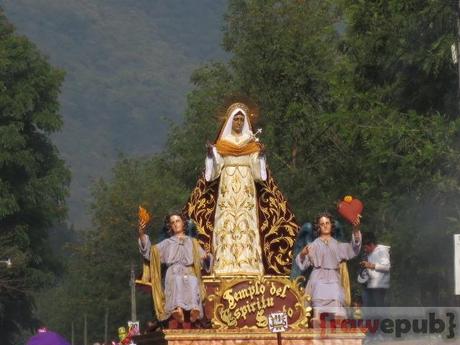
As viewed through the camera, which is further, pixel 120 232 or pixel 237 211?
pixel 120 232

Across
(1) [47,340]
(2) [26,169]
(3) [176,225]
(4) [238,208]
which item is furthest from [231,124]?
(2) [26,169]

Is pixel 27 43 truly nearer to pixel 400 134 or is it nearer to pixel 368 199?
pixel 368 199

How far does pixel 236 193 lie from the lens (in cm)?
2817

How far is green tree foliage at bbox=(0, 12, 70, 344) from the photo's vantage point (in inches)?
2464

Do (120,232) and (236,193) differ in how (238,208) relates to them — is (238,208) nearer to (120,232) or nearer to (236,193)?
(236,193)

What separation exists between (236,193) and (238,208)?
0.75ft

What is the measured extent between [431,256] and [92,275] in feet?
132

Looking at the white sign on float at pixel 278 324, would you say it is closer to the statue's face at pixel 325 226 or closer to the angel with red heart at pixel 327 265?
the angel with red heart at pixel 327 265

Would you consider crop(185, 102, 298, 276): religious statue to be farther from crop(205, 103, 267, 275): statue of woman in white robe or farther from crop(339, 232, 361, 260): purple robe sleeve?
crop(339, 232, 361, 260): purple robe sleeve

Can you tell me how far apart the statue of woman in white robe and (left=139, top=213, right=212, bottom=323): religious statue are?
149cm

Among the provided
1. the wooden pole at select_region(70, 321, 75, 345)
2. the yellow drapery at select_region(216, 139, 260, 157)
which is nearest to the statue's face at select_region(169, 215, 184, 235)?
the yellow drapery at select_region(216, 139, 260, 157)

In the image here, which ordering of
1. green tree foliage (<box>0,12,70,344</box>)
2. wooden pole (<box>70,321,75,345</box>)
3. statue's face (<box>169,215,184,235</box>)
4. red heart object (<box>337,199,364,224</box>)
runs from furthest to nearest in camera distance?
wooden pole (<box>70,321,75,345</box>) → green tree foliage (<box>0,12,70,344</box>) → statue's face (<box>169,215,184,235</box>) → red heart object (<box>337,199,364,224</box>)

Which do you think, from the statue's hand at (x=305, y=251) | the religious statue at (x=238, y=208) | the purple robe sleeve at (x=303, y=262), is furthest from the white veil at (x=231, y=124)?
the statue's hand at (x=305, y=251)

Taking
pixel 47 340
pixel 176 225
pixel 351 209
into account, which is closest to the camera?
pixel 47 340
